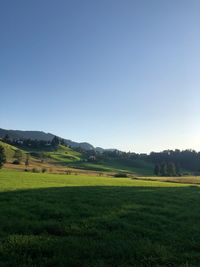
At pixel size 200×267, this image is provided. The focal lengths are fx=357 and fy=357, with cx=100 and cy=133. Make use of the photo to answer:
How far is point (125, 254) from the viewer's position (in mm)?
12398

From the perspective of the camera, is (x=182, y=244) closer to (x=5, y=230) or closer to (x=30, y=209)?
(x=5, y=230)

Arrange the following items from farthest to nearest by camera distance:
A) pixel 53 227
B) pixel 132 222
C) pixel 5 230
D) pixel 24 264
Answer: pixel 132 222 < pixel 53 227 < pixel 5 230 < pixel 24 264

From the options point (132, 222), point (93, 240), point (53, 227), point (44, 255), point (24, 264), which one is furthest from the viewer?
point (132, 222)

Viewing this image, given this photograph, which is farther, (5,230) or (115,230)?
(115,230)

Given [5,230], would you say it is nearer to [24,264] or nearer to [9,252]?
[9,252]

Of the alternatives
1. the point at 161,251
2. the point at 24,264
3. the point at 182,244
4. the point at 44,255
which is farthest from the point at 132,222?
the point at 24,264

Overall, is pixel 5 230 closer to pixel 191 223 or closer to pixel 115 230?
pixel 115 230

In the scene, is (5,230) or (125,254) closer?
(125,254)

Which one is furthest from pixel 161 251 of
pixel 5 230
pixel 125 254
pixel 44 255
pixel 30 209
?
pixel 30 209

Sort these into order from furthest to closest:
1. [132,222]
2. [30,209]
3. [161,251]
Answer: [30,209]
[132,222]
[161,251]

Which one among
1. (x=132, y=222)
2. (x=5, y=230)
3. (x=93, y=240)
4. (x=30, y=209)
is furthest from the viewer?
(x=30, y=209)

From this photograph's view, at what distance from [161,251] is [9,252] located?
5333 mm

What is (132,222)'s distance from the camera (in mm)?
18531

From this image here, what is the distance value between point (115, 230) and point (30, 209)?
22.5 feet
